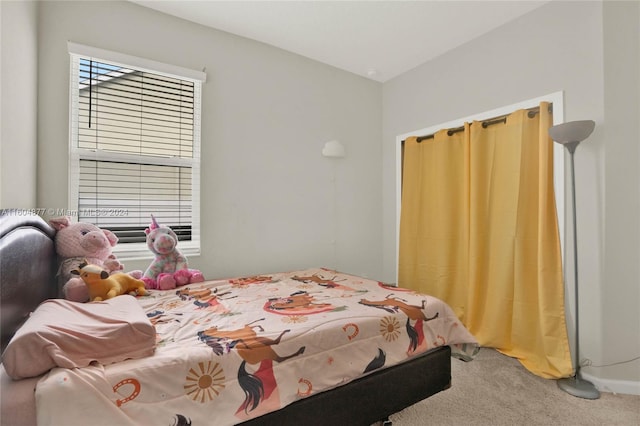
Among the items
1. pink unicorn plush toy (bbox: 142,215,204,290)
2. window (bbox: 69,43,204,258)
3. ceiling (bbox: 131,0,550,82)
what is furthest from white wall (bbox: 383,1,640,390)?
→ pink unicorn plush toy (bbox: 142,215,204,290)

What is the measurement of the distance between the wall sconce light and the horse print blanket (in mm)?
1526

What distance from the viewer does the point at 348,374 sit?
1.31 meters

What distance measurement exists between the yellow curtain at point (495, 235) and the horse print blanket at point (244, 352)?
2.55ft

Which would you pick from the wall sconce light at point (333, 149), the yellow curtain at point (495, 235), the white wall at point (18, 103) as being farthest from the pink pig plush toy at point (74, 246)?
the yellow curtain at point (495, 235)

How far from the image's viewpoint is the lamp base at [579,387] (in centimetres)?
179

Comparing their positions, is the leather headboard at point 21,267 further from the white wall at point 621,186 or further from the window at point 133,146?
the white wall at point 621,186

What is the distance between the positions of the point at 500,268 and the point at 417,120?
168 cm

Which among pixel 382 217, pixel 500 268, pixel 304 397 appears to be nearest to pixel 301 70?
pixel 382 217

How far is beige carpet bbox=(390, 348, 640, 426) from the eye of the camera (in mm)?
1591

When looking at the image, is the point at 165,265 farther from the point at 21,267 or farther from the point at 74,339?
Result: the point at 74,339

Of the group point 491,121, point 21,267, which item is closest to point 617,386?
point 491,121

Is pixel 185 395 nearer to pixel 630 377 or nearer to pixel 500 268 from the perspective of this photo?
pixel 500 268

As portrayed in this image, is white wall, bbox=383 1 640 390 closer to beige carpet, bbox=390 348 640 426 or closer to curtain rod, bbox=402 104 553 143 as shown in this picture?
curtain rod, bbox=402 104 553 143

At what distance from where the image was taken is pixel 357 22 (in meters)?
2.43
